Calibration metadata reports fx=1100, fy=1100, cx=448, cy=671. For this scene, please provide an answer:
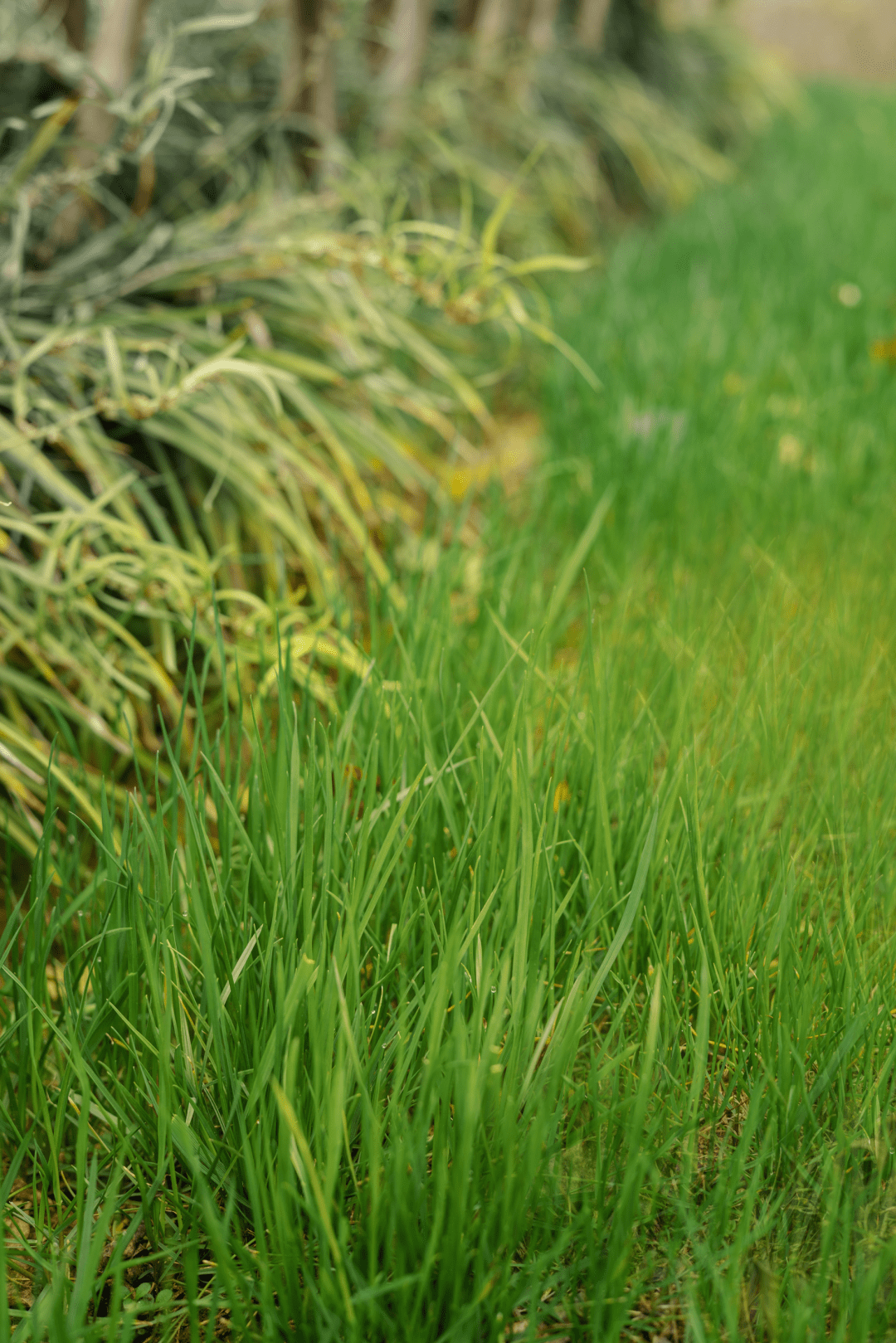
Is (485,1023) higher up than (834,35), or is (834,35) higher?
(834,35)

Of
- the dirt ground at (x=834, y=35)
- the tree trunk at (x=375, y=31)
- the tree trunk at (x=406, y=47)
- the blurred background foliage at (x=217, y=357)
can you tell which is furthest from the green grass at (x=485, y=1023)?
the dirt ground at (x=834, y=35)

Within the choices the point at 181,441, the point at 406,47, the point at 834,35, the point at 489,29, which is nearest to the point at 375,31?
the point at 406,47

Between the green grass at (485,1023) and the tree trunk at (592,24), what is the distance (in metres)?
4.97

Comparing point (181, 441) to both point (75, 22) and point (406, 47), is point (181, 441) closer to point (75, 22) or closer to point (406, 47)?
point (75, 22)

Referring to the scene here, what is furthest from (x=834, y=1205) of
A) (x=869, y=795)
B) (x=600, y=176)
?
(x=600, y=176)

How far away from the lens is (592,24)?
17.6 ft

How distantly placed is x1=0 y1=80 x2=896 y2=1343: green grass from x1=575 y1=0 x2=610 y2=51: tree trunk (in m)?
4.97

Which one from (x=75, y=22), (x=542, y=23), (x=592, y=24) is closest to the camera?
(x=75, y=22)

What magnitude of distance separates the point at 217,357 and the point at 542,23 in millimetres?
4123

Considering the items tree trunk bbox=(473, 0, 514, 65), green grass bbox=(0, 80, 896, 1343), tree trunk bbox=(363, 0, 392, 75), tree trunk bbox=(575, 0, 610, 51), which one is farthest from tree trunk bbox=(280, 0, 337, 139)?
tree trunk bbox=(575, 0, 610, 51)

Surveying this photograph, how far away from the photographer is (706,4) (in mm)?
10102

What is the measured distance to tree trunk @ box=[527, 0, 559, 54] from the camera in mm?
4766

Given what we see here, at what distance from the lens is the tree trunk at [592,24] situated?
535cm

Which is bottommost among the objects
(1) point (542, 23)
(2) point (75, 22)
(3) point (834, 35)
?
(2) point (75, 22)
